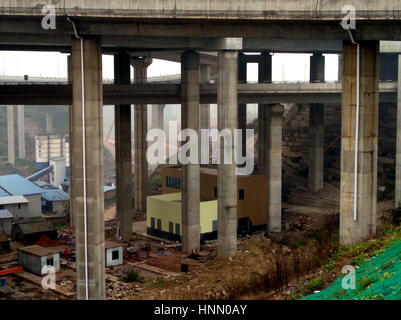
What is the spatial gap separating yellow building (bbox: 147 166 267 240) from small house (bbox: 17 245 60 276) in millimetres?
10977

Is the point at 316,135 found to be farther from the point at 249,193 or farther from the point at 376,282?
the point at 376,282

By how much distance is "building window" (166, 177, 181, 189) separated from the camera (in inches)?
2005

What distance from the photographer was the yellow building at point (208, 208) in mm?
44062

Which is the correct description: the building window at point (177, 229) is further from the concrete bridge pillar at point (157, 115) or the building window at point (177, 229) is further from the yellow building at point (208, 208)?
the concrete bridge pillar at point (157, 115)

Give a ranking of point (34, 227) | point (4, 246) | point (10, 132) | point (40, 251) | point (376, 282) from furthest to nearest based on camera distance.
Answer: point (10, 132) → point (34, 227) → point (4, 246) → point (40, 251) → point (376, 282)

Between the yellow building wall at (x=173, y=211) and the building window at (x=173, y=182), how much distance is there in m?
4.63

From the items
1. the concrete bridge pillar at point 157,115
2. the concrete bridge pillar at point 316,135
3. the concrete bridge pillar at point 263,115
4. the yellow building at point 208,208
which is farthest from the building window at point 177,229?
the concrete bridge pillar at point 157,115

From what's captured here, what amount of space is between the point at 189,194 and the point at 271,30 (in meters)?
19.0

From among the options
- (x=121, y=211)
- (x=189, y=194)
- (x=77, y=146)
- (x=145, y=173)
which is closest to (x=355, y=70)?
(x=77, y=146)

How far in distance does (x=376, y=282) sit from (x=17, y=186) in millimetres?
51401

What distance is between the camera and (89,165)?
23562mm

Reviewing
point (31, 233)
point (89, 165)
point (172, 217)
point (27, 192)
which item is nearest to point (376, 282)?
point (89, 165)

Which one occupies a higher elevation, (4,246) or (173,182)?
(173,182)
